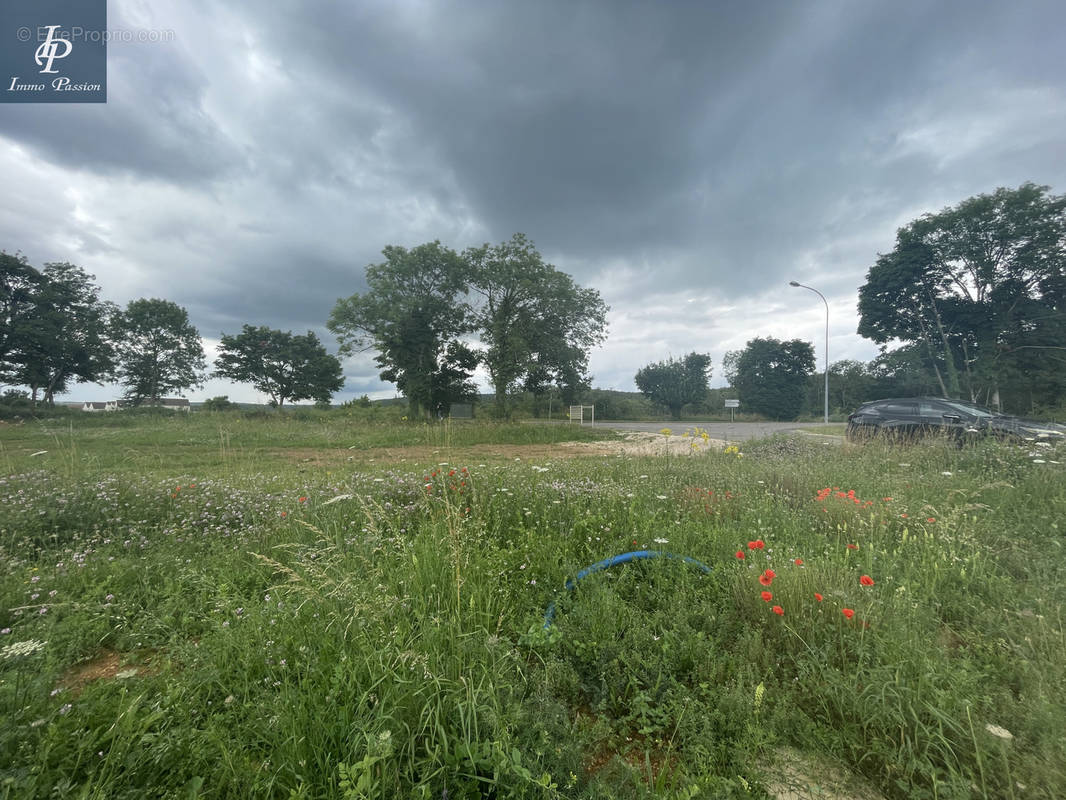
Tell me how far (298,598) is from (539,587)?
1.54m

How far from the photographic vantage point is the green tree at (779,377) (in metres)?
43.8

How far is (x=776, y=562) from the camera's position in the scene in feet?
8.23

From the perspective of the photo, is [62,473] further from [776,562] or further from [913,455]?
[913,455]

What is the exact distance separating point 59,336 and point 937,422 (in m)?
47.0

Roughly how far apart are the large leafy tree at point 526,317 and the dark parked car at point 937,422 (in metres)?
16.1

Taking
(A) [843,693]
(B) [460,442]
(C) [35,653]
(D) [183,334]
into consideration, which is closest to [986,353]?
(B) [460,442]

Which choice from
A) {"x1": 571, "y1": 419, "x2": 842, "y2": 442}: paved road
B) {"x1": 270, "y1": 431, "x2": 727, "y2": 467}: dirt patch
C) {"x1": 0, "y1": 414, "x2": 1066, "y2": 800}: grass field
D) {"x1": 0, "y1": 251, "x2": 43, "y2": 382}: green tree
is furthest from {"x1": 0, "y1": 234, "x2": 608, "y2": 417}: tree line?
{"x1": 0, "y1": 414, "x2": 1066, "y2": 800}: grass field

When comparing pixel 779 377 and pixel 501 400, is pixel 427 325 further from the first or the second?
pixel 779 377

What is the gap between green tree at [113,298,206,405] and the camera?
3378 centimetres

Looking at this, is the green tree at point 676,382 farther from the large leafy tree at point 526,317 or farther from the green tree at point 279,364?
the green tree at point 279,364

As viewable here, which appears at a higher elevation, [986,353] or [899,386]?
[986,353]

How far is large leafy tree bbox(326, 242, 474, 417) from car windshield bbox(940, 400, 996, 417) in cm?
2217

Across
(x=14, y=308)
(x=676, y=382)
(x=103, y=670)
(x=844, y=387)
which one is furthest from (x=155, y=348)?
(x=844, y=387)

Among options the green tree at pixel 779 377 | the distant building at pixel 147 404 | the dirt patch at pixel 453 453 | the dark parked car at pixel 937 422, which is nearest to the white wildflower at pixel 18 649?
the dirt patch at pixel 453 453
